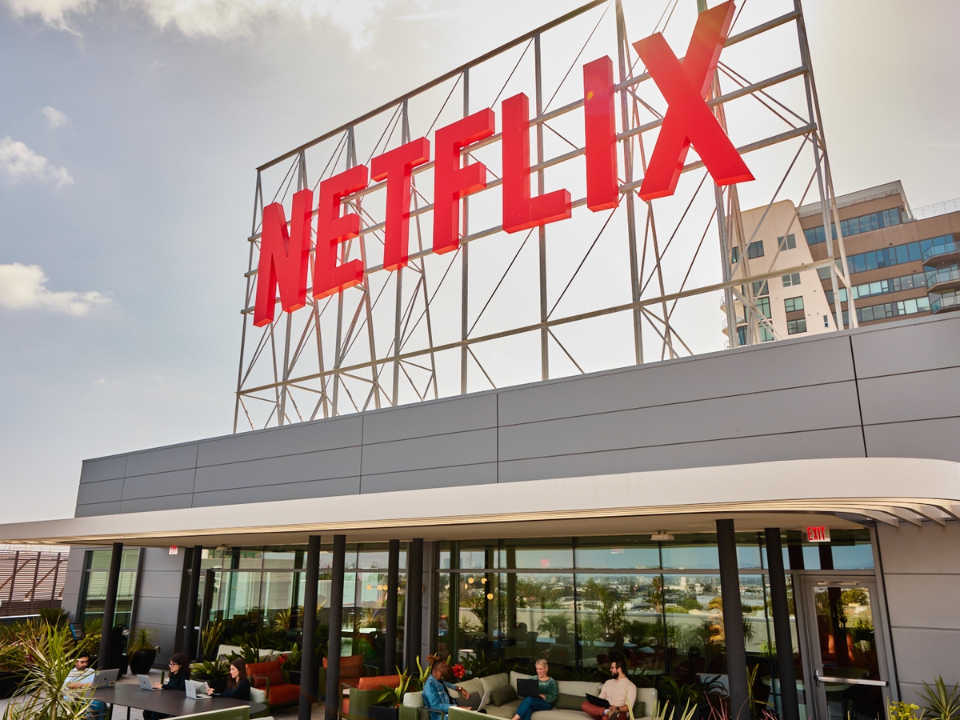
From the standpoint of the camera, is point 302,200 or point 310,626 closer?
point 310,626

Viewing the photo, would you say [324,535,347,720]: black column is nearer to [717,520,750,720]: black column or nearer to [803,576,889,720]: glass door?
[717,520,750,720]: black column

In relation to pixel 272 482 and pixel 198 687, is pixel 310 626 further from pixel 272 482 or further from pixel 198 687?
pixel 272 482

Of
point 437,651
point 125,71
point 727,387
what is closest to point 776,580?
point 727,387

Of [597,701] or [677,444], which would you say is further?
[597,701]

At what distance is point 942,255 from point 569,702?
2396 inches

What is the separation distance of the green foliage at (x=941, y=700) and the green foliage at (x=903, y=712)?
124 mm

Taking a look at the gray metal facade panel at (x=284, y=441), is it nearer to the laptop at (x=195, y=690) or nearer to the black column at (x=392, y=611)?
the black column at (x=392, y=611)

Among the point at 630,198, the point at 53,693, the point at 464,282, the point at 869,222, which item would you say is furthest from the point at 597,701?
the point at 869,222

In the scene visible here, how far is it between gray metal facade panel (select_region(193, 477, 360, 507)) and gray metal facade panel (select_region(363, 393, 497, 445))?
0.87 m

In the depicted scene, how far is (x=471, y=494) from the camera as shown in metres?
6.73

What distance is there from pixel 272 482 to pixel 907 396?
10.5m

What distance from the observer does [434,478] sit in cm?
1115

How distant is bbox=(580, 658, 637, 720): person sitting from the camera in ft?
30.3

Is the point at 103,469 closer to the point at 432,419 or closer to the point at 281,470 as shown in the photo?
the point at 281,470
